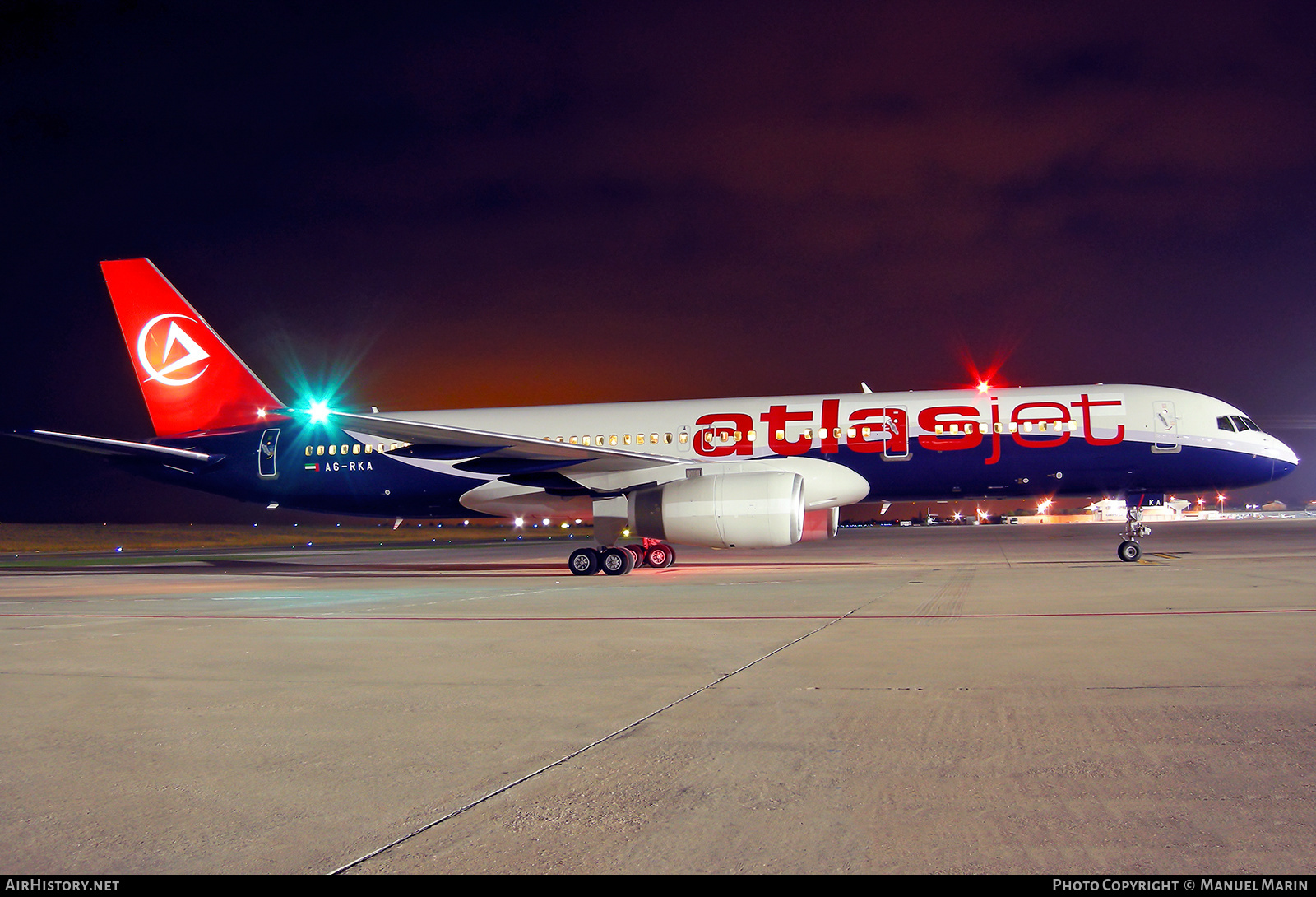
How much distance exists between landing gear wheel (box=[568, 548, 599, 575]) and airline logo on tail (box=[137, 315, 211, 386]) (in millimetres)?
12741

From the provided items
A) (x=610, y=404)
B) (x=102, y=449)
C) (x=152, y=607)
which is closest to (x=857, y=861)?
(x=152, y=607)

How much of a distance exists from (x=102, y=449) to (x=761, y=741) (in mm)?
23411

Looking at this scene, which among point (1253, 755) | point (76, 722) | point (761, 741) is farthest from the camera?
point (76, 722)

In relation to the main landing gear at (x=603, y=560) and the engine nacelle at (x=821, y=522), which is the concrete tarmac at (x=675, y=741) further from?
the engine nacelle at (x=821, y=522)

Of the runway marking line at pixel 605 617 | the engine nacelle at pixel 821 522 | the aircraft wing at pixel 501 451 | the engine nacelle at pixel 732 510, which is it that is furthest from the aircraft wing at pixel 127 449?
the engine nacelle at pixel 821 522

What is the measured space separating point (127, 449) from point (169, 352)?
3.17 meters

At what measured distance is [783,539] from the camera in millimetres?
17984

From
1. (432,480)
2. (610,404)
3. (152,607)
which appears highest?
(610,404)

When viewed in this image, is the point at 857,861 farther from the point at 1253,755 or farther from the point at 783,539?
the point at 783,539

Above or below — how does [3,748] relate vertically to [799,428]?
below

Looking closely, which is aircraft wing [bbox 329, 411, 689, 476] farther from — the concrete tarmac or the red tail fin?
the concrete tarmac

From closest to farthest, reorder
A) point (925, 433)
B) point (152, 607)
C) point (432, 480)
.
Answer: point (152, 607) → point (925, 433) → point (432, 480)

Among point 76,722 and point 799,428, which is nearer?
point 76,722

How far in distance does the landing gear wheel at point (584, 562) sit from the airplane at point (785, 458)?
0.03 m
